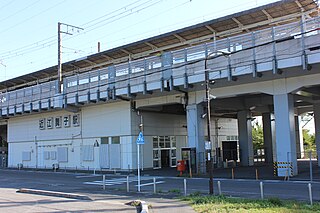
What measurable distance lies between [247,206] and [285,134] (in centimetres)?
1443

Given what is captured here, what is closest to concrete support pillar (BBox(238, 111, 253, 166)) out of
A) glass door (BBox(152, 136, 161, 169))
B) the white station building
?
the white station building

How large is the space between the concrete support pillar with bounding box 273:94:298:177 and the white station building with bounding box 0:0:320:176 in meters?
0.07

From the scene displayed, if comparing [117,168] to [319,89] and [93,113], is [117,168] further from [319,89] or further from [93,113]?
[319,89]

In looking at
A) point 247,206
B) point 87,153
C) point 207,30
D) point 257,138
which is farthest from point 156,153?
point 257,138

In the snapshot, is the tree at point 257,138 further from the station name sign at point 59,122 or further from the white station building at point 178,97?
the station name sign at point 59,122

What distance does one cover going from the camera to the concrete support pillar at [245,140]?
40.9m

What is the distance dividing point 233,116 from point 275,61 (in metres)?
26.7

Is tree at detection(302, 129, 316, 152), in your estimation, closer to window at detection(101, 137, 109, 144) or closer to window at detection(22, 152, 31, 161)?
window at detection(101, 137, 109, 144)

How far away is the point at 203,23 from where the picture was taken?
3447 cm

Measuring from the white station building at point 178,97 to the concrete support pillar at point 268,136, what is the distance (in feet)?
0.42

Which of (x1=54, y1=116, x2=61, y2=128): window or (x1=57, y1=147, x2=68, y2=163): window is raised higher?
(x1=54, y1=116, x2=61, y2=128): window

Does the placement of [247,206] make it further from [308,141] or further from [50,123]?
[308,141]

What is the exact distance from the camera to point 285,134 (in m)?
26.1

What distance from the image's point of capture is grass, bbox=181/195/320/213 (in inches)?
472
